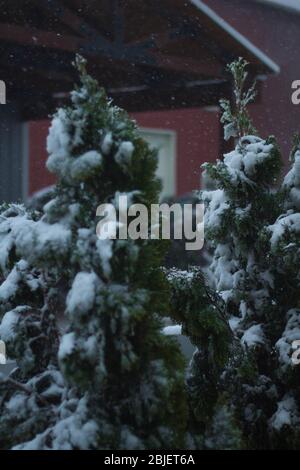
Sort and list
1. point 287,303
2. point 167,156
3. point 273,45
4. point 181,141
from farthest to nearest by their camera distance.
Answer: point 167,156
point 181,141
point 273,45
point 287,303

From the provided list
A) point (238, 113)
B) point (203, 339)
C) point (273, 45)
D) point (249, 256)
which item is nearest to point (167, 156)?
point (273, 45)

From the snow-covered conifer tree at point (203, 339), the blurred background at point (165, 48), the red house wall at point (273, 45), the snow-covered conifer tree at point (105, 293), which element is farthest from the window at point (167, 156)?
the snow-covered conifer tree at point (105, 293)

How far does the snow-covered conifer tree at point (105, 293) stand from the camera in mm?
2484

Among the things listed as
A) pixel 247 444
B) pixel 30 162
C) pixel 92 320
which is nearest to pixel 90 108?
pixel 92 320

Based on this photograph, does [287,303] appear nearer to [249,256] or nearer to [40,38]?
[249,256]

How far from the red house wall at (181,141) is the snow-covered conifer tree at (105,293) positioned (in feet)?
11.2

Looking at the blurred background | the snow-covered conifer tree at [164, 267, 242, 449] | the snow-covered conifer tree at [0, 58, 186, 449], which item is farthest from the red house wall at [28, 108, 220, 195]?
the snow-covered conifer tree at [0, 58, 186, 449]

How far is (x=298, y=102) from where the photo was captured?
553 cm

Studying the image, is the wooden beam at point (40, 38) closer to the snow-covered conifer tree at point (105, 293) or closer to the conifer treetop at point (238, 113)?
the conifer treetop at point (238, 113)

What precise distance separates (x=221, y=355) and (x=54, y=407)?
0.73 metres

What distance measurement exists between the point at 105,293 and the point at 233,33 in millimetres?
3413

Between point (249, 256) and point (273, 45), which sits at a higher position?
point (273, 45)

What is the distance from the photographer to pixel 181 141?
12656mm
